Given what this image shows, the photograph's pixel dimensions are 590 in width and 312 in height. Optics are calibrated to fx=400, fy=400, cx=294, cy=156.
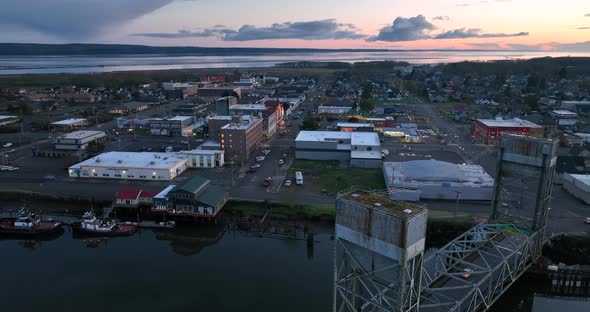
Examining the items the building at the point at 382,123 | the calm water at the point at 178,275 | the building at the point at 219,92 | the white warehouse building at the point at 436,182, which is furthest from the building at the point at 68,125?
the white warehouse building at the point at 436,182

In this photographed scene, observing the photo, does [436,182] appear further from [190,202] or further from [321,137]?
[190,202]

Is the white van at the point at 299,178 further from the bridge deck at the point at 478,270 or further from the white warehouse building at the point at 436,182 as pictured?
the bridge deck at the point at 478,270

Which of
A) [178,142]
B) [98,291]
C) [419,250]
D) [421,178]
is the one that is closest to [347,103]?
[178,142]

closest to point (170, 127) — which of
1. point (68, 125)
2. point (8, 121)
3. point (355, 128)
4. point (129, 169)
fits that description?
point (68, 125)

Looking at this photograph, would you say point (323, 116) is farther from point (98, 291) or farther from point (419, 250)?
point (419, 250)

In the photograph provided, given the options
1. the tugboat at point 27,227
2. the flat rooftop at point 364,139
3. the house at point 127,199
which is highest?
the flat rooftop at point 364,139
